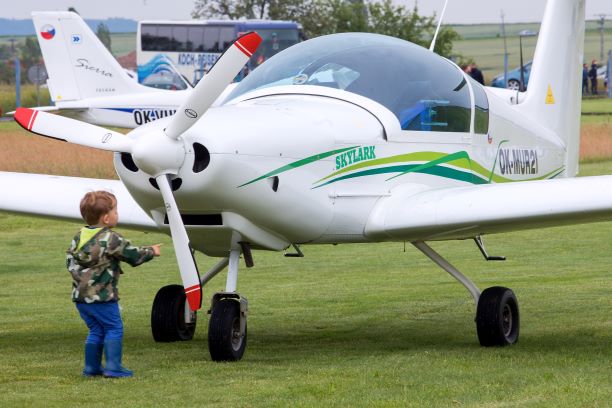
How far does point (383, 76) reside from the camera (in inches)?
389

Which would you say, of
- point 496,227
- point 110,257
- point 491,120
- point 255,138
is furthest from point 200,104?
point 491,120

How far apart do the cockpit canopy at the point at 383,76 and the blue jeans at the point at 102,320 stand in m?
2.59

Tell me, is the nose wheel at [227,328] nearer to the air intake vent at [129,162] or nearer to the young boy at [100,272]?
the young boy at [100,272]

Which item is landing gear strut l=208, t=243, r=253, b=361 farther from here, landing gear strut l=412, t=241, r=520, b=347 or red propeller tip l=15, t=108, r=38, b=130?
landing gear strut l=412, t=241, r=520, b=347

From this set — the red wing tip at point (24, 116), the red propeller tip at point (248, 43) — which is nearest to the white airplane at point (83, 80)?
the red wing tip at point (24, 116)

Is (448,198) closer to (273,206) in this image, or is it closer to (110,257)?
(273,206)

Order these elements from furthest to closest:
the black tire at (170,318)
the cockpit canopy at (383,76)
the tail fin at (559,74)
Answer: the tail fin at (559,74)
the black tire at (170,318)
the cockpit canopy at (383,76)

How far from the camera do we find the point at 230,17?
256ft

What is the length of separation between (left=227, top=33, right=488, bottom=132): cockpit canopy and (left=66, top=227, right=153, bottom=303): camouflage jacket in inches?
93.0

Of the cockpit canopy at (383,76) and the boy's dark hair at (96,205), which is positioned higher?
the cockpit canopy at (383,76)

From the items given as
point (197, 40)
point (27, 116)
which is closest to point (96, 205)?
point (27, 116)

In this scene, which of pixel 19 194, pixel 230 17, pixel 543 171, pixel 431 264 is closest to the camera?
pixel 19 194

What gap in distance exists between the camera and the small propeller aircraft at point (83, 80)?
3706 centimetres

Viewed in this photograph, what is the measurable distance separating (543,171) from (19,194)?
479cm
